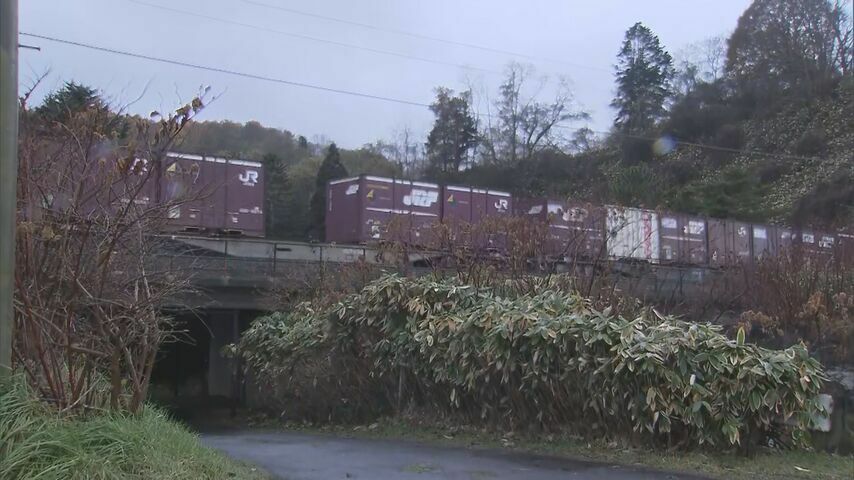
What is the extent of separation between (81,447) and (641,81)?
83384mm

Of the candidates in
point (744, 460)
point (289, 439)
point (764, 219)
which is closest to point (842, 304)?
point (744, 460)

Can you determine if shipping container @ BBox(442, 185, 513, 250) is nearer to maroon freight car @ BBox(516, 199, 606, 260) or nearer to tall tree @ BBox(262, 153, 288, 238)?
maroon freight car @ BBox(516, 199, 606, 260)

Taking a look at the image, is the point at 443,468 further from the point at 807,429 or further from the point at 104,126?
the point at 104,126

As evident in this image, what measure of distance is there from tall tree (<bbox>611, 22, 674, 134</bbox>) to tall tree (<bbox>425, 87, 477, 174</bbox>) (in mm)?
15938

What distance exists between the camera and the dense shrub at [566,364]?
28.2 ft

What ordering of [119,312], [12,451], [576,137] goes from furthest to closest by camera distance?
[576,137] < [119,312] < [12,451]

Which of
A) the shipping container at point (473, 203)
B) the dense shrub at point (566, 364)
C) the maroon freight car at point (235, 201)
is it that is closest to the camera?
the dense shrub at point (566, 364)

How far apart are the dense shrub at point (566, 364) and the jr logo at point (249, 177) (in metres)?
14.6

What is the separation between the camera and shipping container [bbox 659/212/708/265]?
110 feet

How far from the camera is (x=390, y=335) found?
40.9ft

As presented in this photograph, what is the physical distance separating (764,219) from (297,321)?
4397 centimetres

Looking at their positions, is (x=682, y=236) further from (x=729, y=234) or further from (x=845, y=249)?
(x=845, y=249)

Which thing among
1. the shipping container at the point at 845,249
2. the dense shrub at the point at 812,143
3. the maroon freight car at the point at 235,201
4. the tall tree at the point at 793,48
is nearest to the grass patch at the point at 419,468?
the shipping container at the point at 845,249

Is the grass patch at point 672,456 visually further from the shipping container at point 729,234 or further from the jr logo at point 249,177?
the shipping container at point 729,234
